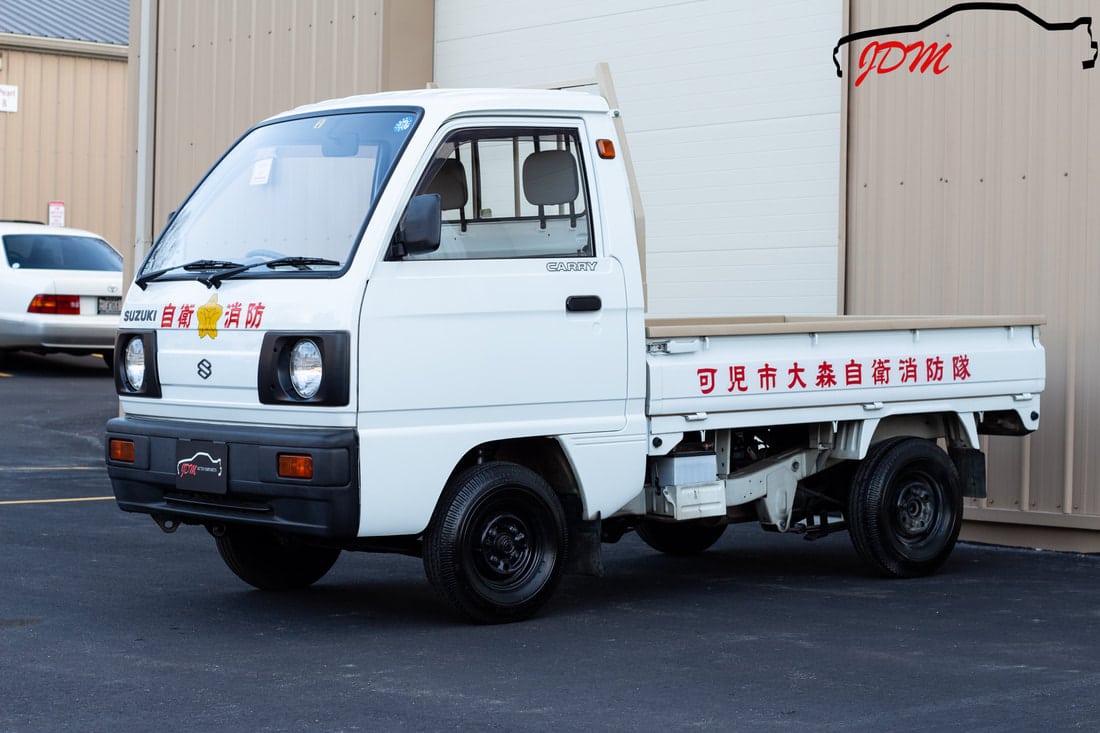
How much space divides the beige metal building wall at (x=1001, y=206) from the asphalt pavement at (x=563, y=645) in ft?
1.85

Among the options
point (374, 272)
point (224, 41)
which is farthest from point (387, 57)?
point (374, 272)

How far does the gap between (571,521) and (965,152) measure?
4.25m

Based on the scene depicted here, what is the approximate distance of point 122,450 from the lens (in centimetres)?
755

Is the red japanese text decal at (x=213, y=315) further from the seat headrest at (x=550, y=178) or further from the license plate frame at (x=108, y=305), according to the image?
the license plate frame at (x=108, y=305)

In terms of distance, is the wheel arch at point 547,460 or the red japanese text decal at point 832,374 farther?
the red japanese text decal at point 832,374

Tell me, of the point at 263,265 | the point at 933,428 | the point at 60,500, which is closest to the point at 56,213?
the point at 60,500

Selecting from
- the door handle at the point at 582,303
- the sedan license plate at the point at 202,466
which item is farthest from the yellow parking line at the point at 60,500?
the door handle at the point at 582,303

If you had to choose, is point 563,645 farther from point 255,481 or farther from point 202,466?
point 202,466

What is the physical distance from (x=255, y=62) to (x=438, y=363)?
364 inches

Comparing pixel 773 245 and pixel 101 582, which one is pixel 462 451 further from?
pixel 773 245

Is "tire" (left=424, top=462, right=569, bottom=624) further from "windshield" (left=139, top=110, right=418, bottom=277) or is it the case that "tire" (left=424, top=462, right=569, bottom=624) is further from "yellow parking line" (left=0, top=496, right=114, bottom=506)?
"yellow parking line" (left=0, top=496, right=114, bottom=506)

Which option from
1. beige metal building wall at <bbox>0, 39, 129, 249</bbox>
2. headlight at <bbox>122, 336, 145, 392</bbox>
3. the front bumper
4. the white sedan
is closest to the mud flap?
the front bumper

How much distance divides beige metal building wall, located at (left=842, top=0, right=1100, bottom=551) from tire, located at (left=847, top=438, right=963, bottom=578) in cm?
137

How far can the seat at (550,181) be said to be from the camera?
762 cm
